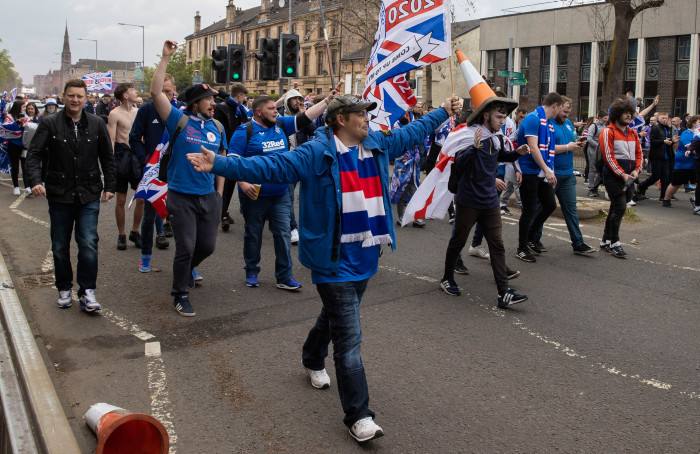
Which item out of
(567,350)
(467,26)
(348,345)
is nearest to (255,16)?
(467,26)

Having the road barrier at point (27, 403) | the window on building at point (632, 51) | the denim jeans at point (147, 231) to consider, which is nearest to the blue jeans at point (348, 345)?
the road barrier at point (27, 403)

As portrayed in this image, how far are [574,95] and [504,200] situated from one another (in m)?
31.0

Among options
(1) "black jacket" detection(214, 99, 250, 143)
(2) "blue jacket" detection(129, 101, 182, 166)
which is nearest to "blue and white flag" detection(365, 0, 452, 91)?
(2) "blue jacket" detection(129, 101, 182, 166)

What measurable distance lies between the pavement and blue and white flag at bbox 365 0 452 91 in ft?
7.15

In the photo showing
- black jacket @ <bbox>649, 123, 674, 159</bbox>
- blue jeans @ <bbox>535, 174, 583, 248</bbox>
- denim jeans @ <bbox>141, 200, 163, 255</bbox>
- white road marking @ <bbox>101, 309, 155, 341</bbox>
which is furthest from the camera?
black jacket @ <bbox>649, 123, 674, 159</bbox>

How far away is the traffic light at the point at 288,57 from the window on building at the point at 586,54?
93.9ft

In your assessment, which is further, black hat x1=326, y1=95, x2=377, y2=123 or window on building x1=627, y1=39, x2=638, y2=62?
window on building x1=627, y1=39, x2=638, y2=62

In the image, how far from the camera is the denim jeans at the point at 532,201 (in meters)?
8.38

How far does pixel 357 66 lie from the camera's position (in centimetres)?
6166

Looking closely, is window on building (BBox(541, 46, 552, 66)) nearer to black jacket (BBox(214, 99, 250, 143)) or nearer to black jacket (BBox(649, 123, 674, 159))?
black jacket (BBox(649, 123, 674, 159))

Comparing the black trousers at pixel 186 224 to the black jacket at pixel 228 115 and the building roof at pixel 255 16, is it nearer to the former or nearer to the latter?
the black jacket at pixel 228 115

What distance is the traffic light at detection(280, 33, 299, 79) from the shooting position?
54.0 ft

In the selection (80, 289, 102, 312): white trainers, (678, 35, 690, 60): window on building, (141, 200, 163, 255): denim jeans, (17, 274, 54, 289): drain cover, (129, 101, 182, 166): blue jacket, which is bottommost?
(17, 274, 54, 289): drain cover

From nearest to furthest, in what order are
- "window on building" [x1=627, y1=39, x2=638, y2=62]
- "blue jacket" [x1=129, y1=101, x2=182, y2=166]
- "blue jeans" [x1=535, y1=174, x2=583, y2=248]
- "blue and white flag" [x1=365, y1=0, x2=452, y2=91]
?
"blue and white flag" [x1=365, y1=0, x2=452, y2=91] → "blue jacket" [x1=129, y1=101, x2=182, y2=166] → "blue jeans" [x1=535, y1=174, x2=583, y2=248] → "window on building" [x1=627, y1=39, x2=638, y2=62]
